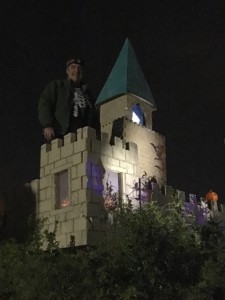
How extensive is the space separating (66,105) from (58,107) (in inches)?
10.2

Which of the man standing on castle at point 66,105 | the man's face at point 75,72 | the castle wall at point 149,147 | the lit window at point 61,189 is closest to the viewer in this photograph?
the lit window at point 61,189

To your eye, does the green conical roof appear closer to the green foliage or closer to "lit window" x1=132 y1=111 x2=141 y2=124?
"lit window" x1=132 y1=111 x2=141 y2=124

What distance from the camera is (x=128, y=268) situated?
948cm

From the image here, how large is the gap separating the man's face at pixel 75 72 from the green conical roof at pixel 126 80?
757 cm

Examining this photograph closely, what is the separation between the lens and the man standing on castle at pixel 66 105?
510 inches

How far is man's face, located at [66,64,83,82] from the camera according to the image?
1325cm

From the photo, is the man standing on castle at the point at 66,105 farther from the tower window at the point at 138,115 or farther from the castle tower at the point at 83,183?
the tower window at the point at 138,115

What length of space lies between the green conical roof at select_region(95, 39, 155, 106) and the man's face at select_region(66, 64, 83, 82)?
7.57 meters

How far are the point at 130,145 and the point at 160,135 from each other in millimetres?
6524

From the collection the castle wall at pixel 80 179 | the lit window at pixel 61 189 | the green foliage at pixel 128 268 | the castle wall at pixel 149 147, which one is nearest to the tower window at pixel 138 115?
the castle wall at pixel 149 147

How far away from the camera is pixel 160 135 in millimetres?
19672

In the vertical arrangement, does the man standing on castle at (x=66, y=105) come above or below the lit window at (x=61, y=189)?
above

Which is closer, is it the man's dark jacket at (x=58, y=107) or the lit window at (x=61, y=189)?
the lit window at (x=61, y=189)

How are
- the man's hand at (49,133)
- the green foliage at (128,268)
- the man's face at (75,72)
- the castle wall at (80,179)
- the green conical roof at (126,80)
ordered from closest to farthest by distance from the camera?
the green foliage at (128,268) → the castle wall at (80,179) → the man's hand at (49,133) → the man's face at (75,72) → the green conical roof at (126,80)
